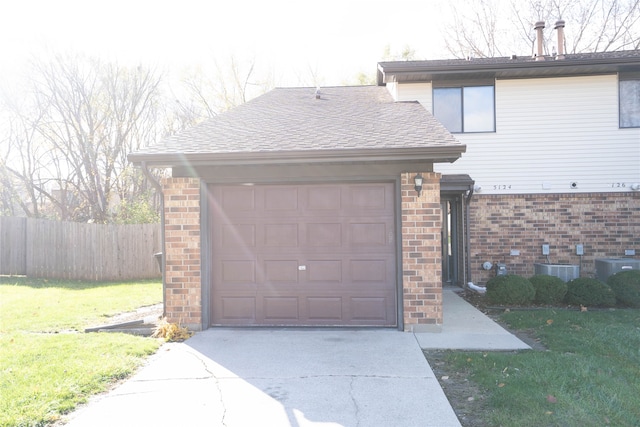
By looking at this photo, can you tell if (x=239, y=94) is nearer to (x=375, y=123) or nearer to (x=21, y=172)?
(x=21, y=172)

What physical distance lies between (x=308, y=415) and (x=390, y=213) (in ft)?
12.3

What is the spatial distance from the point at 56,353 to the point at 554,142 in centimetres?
1105

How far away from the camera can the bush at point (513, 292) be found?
8953 millimetres

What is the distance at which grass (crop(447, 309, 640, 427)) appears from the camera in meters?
3.90

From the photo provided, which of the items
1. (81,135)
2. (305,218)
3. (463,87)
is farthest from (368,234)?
(81,135)

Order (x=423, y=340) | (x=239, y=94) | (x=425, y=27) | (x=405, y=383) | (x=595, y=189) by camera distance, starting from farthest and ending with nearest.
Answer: (x=239, y=94)
(x=425, y=27)
(x=595, y=189)
(x=423, y=340)
(x=405, y=383)

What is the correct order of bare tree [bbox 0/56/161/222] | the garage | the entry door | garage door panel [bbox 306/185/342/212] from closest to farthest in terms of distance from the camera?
the garage → garage door panel [bbox 306/185/342/212] → the entry door → bare tree [bbox 0/56/161/222]

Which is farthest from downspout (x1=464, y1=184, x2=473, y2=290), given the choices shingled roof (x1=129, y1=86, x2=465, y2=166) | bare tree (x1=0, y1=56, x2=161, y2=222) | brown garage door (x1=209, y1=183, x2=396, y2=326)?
bare tree (x1=0, y1=56, x2=161, y2=222)

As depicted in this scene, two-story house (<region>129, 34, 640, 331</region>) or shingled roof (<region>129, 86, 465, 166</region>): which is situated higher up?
shingled roof (<region>129, 86, 465, 166</region>)

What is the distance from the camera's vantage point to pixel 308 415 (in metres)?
3.98

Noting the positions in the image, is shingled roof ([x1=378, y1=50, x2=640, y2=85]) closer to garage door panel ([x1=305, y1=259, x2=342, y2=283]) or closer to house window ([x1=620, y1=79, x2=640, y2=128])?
house window ([x1=620, y1=79, x2=640, y2=128])

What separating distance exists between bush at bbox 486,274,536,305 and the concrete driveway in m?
3.44

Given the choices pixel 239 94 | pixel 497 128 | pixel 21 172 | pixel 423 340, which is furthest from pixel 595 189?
pixel 21 172

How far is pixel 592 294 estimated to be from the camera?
8.86 metres
